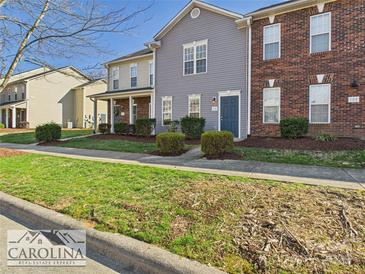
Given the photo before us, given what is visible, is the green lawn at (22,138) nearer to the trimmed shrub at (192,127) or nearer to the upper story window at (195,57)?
the trimmed shrub at (192,127)

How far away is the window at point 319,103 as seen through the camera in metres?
12.3

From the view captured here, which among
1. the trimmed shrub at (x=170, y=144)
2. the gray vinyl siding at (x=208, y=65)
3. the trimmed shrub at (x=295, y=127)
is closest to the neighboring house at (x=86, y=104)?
the gray vinyl siding at (x=208, y=65)

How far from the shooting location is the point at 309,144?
1084 centimetres

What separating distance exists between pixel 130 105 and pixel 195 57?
6363mm

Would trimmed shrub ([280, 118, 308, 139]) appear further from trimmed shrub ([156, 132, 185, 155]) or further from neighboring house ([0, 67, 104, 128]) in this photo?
neighboring house ([0, 67, 104, 128])

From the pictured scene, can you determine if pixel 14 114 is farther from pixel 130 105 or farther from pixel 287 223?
pixel 287 223

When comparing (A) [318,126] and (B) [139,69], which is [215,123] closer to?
(A) [318,126]

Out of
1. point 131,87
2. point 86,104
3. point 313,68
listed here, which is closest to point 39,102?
point 86,104

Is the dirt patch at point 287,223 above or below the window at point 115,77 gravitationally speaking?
below

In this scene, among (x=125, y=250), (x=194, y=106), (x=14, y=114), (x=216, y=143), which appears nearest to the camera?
(x=125, y=250)

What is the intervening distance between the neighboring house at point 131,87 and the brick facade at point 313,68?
7.61 m

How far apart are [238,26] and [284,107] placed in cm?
491

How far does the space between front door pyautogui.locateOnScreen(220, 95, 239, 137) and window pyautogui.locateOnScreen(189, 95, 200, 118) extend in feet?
4.91

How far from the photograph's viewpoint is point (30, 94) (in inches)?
1254
